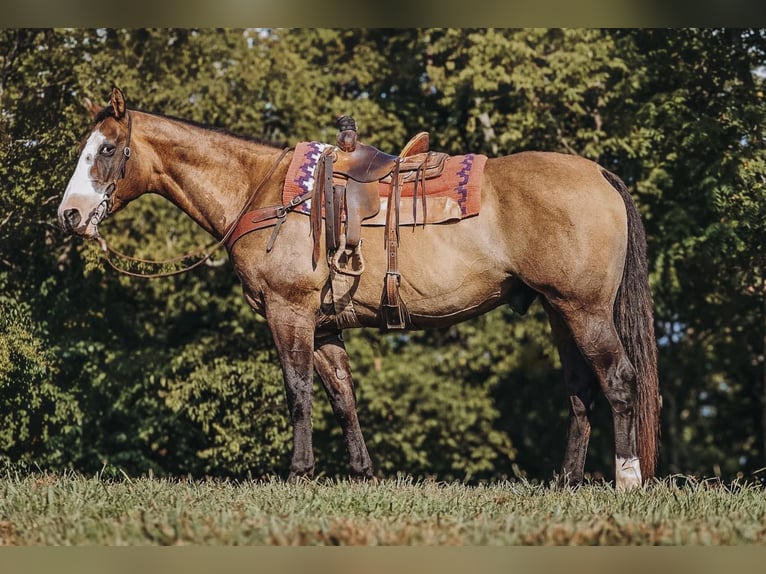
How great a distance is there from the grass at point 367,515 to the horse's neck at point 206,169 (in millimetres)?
1955

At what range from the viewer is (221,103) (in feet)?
37.7

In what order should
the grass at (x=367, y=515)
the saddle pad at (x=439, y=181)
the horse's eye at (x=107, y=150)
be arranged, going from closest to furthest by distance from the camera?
the grass at (x=367, y=515), the saddle pad at (x=439, y=181), the horse's eye at (x=107, y=150)

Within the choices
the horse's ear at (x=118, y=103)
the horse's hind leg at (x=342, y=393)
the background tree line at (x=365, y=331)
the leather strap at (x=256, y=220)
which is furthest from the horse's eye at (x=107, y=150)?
the horse's hind leg at (x=342, y=393)

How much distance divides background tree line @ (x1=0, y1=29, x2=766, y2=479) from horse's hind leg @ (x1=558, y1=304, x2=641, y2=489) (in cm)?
267

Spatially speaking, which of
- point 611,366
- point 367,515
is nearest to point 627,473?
point 611,366

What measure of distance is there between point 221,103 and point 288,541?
7.77 m

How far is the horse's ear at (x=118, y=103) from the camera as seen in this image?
6684 millimetres

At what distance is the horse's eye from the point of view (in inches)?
265

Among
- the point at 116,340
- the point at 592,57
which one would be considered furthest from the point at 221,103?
the point at 592,57

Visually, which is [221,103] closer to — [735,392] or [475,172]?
[475,172]

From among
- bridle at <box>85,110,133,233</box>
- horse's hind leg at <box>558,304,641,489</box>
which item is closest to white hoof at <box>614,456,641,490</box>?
horse's hind leg at <box>558,304,641,489</box>

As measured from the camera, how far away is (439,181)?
21.4 ft

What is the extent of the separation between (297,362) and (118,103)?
216 centimetres

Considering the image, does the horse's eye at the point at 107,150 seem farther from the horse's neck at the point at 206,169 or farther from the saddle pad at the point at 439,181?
the saddle pad at the point at 439,181
